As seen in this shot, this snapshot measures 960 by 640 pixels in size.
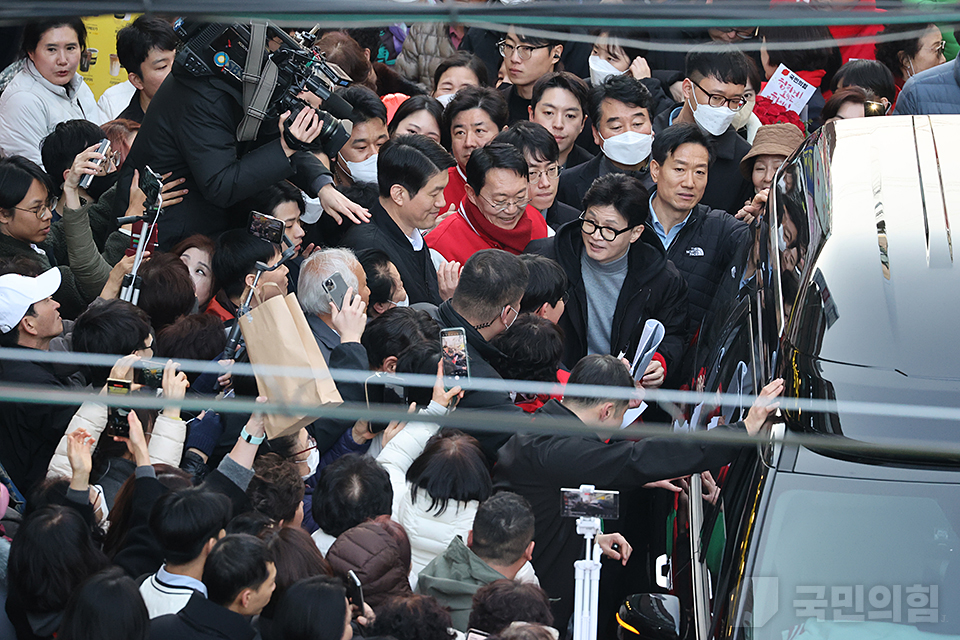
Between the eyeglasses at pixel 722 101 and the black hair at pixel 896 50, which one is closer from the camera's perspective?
the eyeglasses at pixel 722 101

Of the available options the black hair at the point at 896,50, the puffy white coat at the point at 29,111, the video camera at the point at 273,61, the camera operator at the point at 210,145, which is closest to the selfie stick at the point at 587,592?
the camera operator at the point at 210,145

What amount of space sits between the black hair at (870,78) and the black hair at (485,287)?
119 inches

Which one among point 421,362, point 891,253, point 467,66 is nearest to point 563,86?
point 467,66

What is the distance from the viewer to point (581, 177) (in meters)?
5.55

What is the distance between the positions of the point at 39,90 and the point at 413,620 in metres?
3.80

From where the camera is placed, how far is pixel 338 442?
354 centimetres

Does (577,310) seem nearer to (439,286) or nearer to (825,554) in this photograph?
(439,286)

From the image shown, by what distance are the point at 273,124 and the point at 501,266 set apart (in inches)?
52.1

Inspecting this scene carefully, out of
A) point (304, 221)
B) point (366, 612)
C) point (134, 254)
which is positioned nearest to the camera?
point (366, 612)

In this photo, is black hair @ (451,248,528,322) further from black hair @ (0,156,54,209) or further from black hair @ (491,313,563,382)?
black hair @ (0,156,54,209)

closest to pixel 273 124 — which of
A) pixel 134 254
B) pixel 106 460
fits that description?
pixel 134 254

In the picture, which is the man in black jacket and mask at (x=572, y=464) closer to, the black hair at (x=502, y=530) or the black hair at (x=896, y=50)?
the black hair at (x=502, y=530)

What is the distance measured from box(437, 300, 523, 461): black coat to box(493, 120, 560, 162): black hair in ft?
4.53

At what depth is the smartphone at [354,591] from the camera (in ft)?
9.11
